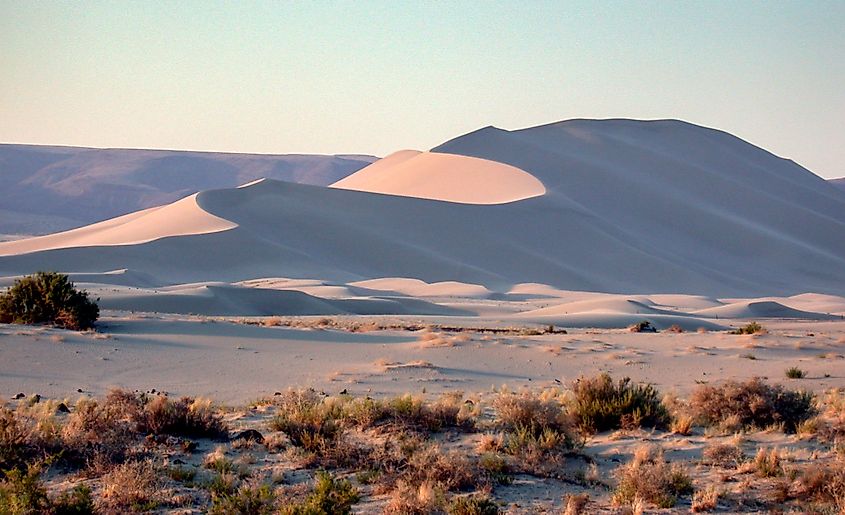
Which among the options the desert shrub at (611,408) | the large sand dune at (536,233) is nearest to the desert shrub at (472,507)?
the desert shrub at (611,408)

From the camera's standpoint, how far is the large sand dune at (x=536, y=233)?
183 ft

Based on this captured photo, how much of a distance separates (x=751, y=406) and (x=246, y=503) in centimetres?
603

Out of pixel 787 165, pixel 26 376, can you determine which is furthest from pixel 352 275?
pixel 787 165

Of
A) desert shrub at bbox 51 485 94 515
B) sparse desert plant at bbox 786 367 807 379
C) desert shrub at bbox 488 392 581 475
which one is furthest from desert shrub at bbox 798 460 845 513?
sparse desert plant at bbox 786 367 807 379

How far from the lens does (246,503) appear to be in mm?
6867

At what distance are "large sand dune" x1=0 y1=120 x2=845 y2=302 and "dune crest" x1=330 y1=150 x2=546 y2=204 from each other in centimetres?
34

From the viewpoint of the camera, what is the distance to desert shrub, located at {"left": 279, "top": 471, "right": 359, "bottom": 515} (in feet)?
21.5

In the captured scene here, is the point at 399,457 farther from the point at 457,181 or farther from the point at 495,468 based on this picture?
the point at 457,181

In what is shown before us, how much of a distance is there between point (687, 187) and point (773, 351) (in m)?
67.0

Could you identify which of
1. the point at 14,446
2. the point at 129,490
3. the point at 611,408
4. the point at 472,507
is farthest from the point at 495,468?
the point at 14,446

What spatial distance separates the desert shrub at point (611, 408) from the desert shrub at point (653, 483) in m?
1.95

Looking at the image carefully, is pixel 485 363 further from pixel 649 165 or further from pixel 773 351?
pixel 649 165

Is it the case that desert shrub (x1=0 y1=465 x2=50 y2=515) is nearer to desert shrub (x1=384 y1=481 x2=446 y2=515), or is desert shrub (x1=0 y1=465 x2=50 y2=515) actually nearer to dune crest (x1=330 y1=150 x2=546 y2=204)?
desert shrub (x1=384 y1=481 x2=446 y2=515)

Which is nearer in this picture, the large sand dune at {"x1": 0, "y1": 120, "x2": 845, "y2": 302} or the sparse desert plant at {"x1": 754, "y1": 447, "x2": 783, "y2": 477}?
the sparse desert plant at {"x1": 754, "y1": 447, "x2": 783, "y2": 477}
